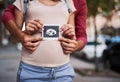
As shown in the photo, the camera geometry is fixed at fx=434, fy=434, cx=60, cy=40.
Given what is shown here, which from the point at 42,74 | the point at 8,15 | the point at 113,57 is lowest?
the point at 113,57

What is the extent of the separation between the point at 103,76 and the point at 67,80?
1468 centimetres

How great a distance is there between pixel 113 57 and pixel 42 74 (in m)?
18.6

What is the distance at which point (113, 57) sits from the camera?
2106cm

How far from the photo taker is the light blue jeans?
270 cm

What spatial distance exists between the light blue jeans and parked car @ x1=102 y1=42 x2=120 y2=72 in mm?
17849

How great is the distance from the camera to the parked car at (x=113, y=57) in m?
20.7

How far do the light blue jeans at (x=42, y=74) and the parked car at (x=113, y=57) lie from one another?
17.8 metres

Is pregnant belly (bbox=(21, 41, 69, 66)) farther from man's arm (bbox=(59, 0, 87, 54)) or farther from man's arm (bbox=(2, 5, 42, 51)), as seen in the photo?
man's arm (bbox=(59, 0, 87, 54))

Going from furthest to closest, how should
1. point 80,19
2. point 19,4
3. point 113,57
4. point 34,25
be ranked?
point 113,57
point 80,19
point 19,4
point 34,25

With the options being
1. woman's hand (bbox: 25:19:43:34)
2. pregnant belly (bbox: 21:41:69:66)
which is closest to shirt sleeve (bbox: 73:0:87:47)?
pregnant belly (bbox: 21:41:69:66)

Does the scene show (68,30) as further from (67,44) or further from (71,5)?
(71,5)

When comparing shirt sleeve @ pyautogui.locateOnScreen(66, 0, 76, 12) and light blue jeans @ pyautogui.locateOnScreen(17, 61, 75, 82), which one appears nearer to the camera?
light blue jeans @ pyautogui.locateOnScreen(17, 61, 75, 82)

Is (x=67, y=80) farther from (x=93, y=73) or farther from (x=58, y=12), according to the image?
(x=93, y=73)

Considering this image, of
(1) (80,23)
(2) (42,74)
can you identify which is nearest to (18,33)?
(2) (42,74)
